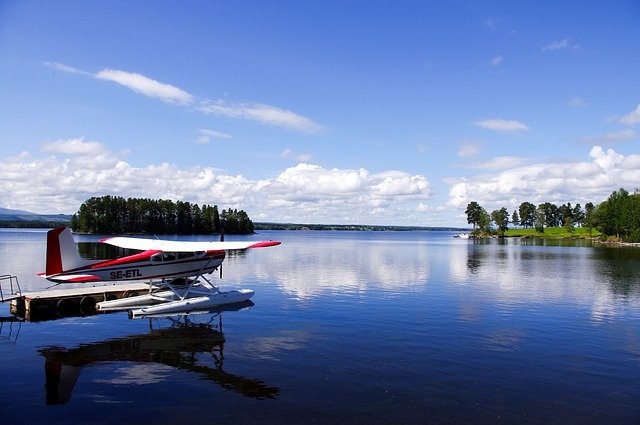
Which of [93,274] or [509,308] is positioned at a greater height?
[93,274]

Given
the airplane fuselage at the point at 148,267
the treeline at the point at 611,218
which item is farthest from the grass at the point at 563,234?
the airplane fuselage at the point at 148,267

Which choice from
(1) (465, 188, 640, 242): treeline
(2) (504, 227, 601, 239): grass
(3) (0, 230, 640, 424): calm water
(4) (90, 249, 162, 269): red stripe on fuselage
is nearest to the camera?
(3) (0, 230, 640, 424): calm water

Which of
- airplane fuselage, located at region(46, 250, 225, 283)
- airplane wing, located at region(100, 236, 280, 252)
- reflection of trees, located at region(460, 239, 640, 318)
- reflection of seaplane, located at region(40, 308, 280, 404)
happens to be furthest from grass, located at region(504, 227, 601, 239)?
reflection of seaplane, located at region(40, 308, 280, 404)

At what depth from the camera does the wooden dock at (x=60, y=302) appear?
2053 cm

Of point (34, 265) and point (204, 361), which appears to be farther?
point (34, 265)

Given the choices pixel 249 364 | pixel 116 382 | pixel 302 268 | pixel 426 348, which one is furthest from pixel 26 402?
pixel 302 268

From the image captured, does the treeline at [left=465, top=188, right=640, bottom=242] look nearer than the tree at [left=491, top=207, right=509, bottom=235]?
Yes

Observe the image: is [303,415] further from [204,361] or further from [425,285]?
[425,285]

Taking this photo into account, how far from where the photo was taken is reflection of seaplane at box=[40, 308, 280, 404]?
1246cm

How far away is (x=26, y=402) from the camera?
11.4m

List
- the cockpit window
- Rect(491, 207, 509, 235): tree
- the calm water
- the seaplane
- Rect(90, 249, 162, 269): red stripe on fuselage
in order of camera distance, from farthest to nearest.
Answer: Rect(491, 207, 509, 235): tree < the cockpit window < Rect(90, 249, 162, 269): red stripe on fuselage < the seaplane < the calm water

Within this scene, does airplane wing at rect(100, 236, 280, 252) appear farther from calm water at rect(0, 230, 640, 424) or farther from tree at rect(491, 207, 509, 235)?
tree at rect(491, 207, 509, 235)

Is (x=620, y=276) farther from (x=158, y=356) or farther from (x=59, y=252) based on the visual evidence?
(x=59, y=252)

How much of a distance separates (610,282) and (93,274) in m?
36.7
